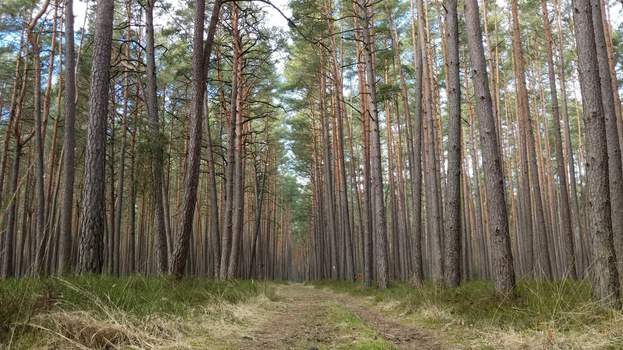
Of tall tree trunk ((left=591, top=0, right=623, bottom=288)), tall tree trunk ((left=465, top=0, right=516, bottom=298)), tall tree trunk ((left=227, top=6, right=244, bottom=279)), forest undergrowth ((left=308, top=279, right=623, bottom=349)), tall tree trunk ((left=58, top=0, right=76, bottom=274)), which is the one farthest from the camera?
tall tree trunk ((left=227, top=6, right=244, bottom=279))

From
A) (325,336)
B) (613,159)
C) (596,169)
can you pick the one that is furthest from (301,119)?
(325,336)

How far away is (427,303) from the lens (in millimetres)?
6742

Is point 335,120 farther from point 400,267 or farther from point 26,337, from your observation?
point 26,337

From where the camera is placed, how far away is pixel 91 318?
317cm

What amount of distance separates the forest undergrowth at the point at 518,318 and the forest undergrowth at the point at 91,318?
9.53 feet

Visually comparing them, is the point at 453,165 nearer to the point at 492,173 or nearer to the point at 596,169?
the point at 492,173

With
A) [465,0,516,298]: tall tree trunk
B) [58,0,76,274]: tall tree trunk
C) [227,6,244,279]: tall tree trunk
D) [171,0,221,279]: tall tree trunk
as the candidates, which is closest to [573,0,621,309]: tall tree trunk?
[465,0,516,298]: tall tree trunk

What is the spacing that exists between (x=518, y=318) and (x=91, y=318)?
4507 millimetres

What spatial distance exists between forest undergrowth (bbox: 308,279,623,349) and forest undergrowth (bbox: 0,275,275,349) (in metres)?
2.91

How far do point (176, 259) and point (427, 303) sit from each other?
15.3ft

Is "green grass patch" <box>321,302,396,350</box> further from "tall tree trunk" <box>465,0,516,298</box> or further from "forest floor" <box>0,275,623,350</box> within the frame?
"tall tree trunk" <box>465,0,516,298</box>

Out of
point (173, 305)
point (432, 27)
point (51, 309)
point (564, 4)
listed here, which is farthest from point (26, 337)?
point (564, 4)

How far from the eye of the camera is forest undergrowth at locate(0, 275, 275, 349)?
9.41 feet

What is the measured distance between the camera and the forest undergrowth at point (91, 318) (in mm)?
2867
